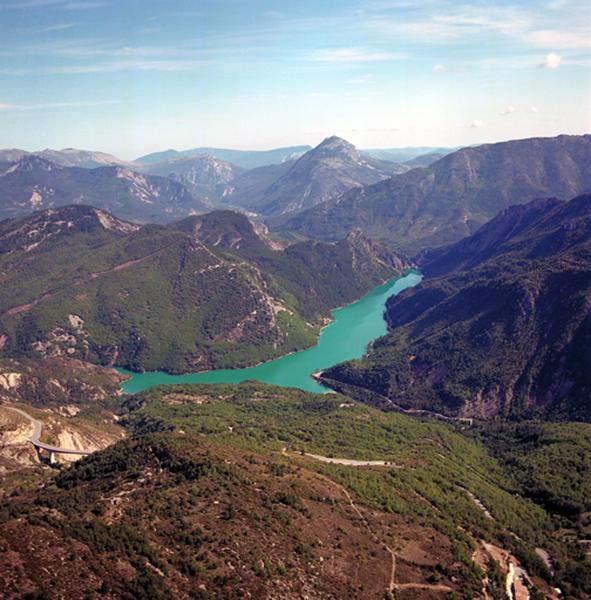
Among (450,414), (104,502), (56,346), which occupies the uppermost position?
(104,502)

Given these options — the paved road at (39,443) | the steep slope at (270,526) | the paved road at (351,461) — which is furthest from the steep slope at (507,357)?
the paved road at (39,443)

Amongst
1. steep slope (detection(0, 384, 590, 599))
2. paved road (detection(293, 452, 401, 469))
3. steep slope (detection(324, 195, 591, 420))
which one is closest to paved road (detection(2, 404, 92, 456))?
steep slope (detection(0, 384, 590, 599))

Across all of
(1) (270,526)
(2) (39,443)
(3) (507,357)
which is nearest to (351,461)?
(1) (270,526)

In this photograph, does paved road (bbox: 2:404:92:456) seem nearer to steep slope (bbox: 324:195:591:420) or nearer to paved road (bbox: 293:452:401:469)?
paved road (bbox: 293:452:401:469)

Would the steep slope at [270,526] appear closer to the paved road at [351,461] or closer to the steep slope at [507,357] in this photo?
the paved road at [351,461]

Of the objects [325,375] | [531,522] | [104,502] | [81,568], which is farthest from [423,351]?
[81,568]

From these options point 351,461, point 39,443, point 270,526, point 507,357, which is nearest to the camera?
point 270,526

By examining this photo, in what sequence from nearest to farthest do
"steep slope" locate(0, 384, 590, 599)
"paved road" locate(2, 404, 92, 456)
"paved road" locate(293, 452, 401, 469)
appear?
"steep slope" locate(0, 384, 590, 599), "paved road" locate(293, 452, 401, 469), "paved road" locate(2, 404, 92, 456)

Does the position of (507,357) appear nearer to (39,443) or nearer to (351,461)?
(351,461)

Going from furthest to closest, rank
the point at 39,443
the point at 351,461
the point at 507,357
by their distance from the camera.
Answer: the point at 507,357
the point at 39,443
the point at 351,461

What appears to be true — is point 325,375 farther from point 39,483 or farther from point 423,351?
point 39,483

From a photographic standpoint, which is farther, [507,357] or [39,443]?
[507,357]
